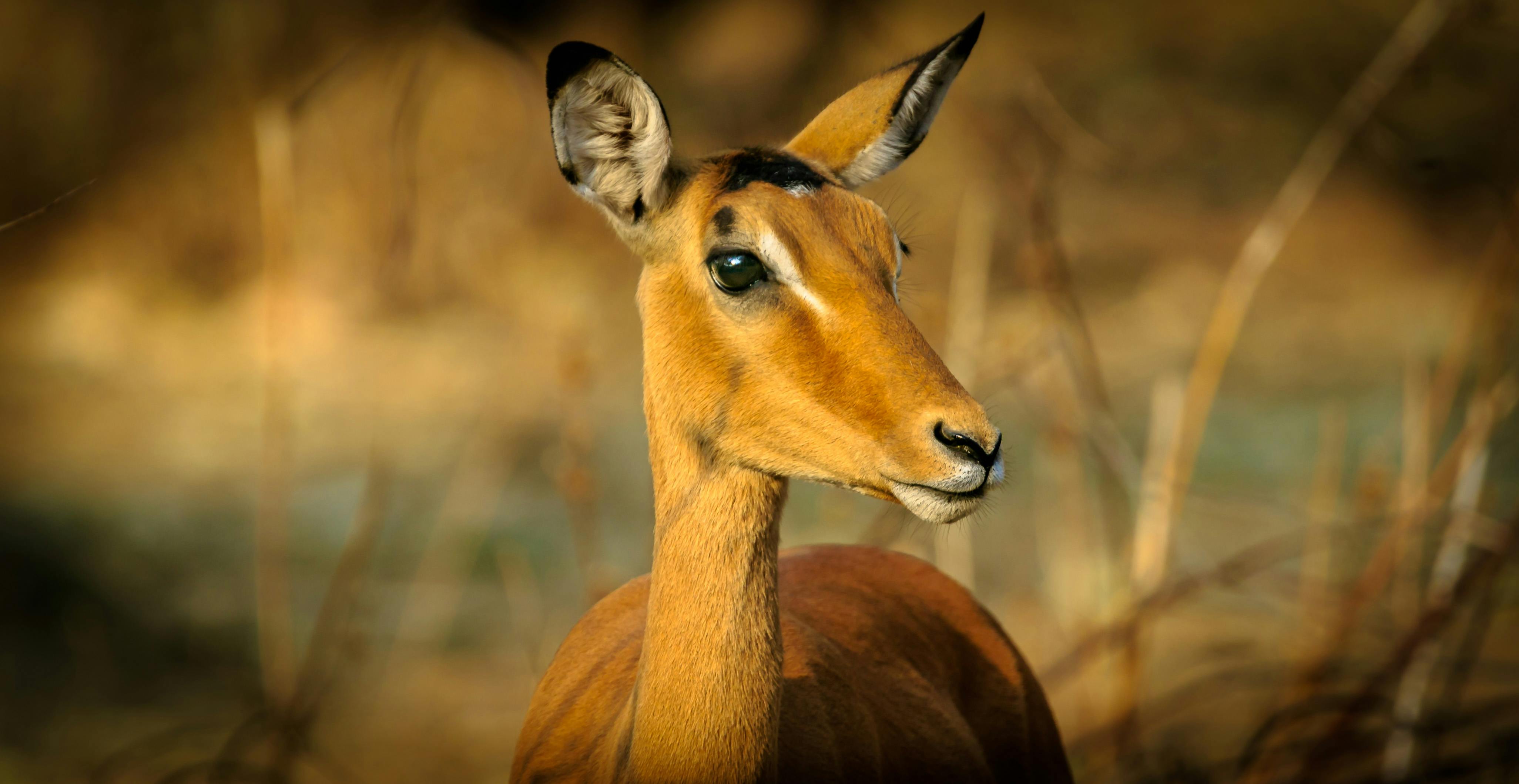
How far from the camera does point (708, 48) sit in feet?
34.8

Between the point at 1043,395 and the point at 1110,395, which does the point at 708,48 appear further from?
the point at 1043,395

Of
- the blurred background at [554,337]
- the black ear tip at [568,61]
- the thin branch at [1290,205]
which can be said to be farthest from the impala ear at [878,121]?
the blurred background at [554,337]

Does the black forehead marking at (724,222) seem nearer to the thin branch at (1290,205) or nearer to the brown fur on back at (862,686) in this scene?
the brown fur on back at (862,686)

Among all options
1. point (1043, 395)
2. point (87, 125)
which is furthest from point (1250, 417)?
point (87, 125)

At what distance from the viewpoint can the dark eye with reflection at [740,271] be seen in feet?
9.30

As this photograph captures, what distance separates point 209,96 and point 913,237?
5912 mm

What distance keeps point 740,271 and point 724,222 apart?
131 mm

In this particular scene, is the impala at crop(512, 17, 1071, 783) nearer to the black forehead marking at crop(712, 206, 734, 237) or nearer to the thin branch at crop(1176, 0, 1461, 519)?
the black forehead marking at crop(712, 206, 734, 237)

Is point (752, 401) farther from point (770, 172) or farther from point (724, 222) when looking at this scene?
point (770, 172)

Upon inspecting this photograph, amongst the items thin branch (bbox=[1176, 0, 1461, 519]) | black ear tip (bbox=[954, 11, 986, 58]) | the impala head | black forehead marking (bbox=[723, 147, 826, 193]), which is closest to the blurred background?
thin branch (bbox=[1176, 0, 1461, 519])

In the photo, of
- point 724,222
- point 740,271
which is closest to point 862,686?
point 740,271

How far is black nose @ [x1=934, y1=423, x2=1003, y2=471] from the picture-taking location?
2484 millimetres

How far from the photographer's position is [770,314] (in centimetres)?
280

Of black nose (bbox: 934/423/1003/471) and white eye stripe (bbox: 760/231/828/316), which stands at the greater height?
white eye stripe (bbox: 760/231/828/316)
